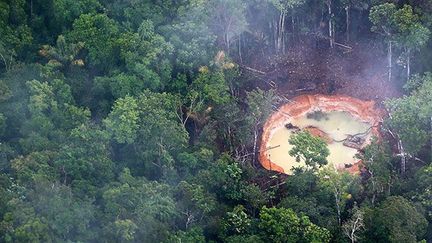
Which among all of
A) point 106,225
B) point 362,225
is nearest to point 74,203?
point 106,225

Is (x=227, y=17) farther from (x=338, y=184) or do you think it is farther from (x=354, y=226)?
(x=354, y=226)

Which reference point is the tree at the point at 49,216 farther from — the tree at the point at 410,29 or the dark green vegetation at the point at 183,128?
the tree at the point at 410,29

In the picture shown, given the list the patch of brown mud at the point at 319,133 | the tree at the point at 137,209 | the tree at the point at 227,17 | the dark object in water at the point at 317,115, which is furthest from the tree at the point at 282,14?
the tree at the point at 137,209

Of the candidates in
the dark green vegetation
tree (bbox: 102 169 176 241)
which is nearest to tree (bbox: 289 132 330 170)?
the dark green vegetation

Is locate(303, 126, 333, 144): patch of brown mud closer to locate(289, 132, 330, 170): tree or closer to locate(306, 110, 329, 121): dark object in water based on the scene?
locate(306, 110, 329, 121): dark object in water

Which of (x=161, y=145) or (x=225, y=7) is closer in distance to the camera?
(x=161, y=145)

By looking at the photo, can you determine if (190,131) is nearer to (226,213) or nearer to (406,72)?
(226,213)
